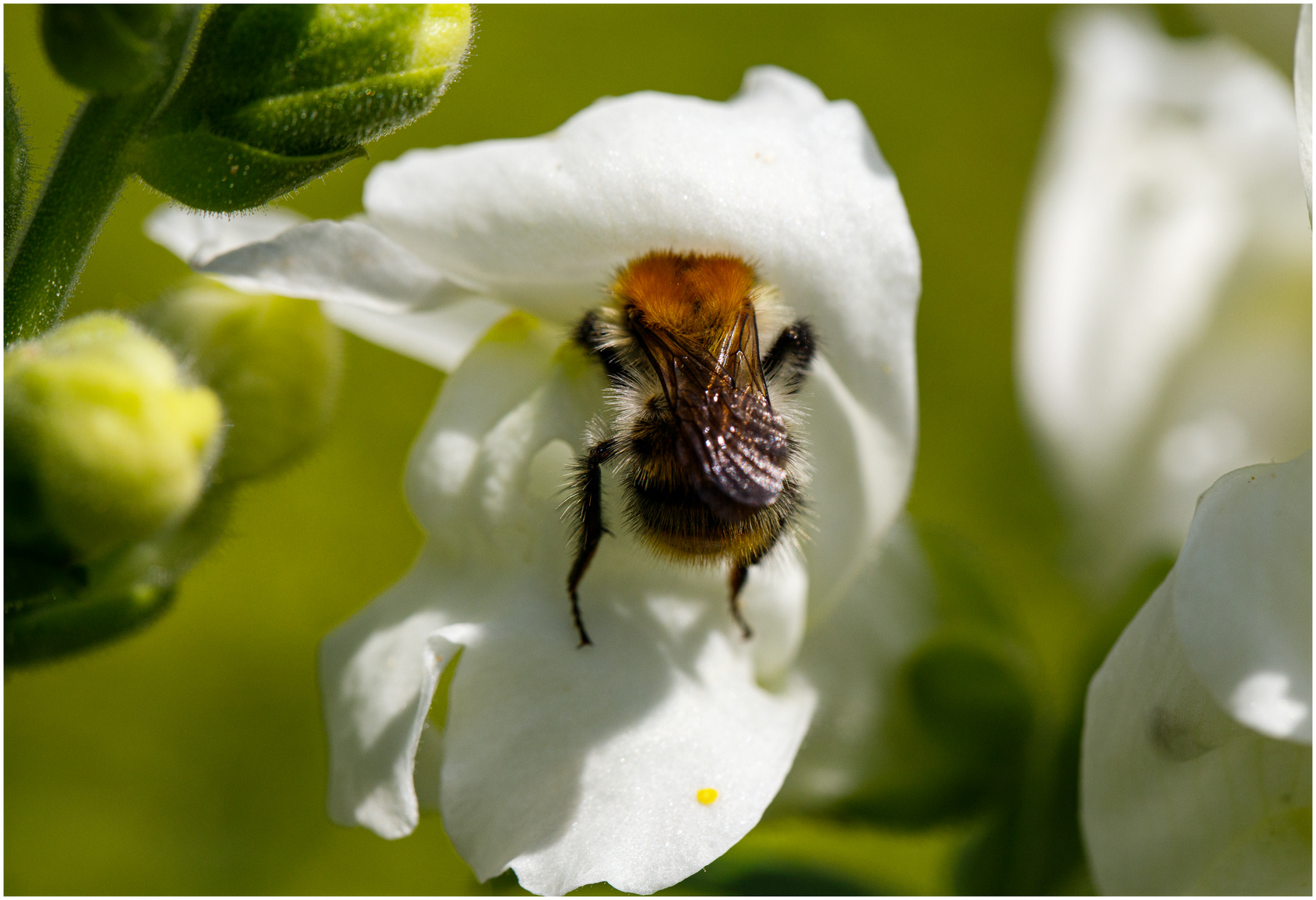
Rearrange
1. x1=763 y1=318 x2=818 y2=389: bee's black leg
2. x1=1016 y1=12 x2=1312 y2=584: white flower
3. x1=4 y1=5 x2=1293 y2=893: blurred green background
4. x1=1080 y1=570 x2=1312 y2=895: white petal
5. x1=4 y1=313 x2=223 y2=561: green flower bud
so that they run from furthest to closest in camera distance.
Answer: x1=4 y1=5 x2=1293 y2=893: blurred green background → x1=1016 y1=12 x2=1312 y2=584: white flower → x1=763 y1=318 x2=818 y2=389: bee's black leg → x1=1080 y1=570 x2=1312 y2=895: white petal → x1=4 y1=313 x2=223 y2=561: green flower bud

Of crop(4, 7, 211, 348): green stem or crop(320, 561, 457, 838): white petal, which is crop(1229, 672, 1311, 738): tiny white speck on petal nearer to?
crop(320, 561, 457, 838): white petal

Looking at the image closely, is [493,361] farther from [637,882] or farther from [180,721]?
[180,721]

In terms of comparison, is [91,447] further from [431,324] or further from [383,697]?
[431,324]

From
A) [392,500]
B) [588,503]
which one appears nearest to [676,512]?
[588,503]

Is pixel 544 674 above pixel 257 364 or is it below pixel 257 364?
below

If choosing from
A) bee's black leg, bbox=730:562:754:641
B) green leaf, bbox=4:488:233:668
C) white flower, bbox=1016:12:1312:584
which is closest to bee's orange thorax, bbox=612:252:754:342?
bee's black leg, bbox=730:562:754:641

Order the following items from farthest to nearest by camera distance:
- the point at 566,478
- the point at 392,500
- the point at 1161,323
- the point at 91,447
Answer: the point at 392,500
the point at 1161,323
the point at 566,478
the point at 91,447

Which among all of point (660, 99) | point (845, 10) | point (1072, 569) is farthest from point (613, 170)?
point (845, 10)
